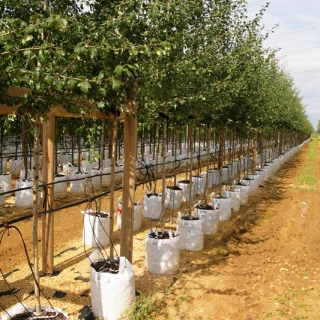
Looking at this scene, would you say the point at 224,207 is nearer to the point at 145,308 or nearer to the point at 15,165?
the point at 145,308

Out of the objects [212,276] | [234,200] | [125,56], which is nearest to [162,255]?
[212,276]

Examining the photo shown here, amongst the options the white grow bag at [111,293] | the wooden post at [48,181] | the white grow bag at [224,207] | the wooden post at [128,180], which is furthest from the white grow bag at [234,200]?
the white grow bag at [111,293]

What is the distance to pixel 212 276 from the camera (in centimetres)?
550

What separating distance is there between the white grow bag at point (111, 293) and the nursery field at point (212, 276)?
18cm

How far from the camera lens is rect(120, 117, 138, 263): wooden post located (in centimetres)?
493

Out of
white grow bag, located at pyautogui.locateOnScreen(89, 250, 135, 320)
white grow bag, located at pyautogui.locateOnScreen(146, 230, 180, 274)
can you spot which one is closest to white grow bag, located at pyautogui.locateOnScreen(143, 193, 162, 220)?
white grow bag, located at pyautogui.locateOnScreen(146, 230, 180, 274)

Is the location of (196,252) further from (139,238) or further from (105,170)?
(105,170)

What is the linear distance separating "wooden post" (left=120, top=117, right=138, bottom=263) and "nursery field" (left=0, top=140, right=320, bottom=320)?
2.14 ft

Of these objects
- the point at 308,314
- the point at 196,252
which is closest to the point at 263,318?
the point at 308,314

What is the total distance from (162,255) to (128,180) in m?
1.31

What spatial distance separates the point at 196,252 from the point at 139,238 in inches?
49.4

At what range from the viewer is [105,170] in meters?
12.3

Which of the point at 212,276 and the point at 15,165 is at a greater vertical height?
the point at 15,165

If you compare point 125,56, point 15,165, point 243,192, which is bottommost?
point 243,192
